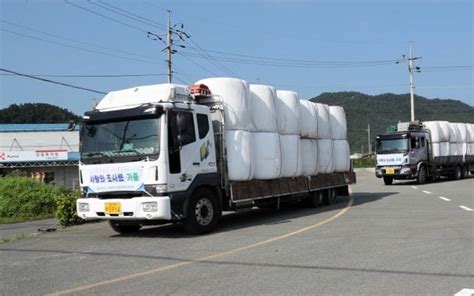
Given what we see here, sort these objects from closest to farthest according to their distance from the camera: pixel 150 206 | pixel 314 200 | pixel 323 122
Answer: pixel 150 206 → pixel 314 200 → pixel 323 122

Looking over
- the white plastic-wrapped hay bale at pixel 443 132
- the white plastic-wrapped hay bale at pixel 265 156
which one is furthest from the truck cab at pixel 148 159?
the white plastic-wrapped hay bale at pixel 443 132

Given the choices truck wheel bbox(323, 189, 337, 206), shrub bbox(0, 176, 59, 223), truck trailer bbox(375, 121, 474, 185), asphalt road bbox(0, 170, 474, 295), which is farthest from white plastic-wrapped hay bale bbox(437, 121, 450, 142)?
shrub bbox(0, 176, 59, 223)

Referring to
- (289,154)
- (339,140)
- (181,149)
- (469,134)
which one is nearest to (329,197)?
(339,140)

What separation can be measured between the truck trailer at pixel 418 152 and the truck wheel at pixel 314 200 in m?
13.9

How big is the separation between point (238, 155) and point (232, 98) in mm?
1295

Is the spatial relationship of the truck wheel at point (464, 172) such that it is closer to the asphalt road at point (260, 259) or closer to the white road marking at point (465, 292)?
the asphalt road at point (260, 259)

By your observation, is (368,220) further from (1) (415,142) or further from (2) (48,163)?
(2) (48,163)

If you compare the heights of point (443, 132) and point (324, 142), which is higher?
point (443, 132)

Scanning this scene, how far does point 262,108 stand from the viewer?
1358cm

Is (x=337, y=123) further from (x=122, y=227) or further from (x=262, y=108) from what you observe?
(x=122, y=227)

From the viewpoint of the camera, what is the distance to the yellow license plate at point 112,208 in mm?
10719

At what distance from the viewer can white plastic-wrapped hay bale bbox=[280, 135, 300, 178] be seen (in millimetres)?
14391

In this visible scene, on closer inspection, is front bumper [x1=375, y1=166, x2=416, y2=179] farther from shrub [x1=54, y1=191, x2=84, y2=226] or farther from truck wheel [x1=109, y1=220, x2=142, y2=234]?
truck wheel [x1=109, y1=220, x2=142, y2=234]

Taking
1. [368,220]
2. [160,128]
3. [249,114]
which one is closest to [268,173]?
[249,114]
